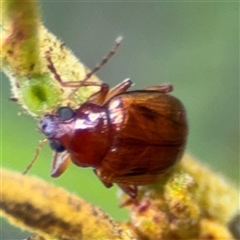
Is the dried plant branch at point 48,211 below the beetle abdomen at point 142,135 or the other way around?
the other way around

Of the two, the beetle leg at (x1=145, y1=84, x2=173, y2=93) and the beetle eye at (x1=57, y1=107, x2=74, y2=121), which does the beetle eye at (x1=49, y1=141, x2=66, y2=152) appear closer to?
the beetle eye at (x1=57, y1=107, x2=74, y2=121)

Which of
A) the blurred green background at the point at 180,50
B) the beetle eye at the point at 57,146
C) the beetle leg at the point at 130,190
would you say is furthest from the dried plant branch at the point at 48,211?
the blurred green background at the point at 180,50

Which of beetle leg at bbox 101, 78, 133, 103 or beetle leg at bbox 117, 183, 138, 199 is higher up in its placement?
beetle leg at bbox 101, 78, 133, 103

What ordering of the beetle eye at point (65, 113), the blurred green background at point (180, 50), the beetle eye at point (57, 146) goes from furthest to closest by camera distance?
the blurred green background at point (180, 50)
the beetle eye at point (57, 146)
the beetle eye at point (65, 113)

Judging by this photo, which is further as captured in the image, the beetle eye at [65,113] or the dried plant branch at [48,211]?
the beetle eye at [65,113]

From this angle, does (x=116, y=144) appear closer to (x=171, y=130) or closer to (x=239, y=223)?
(x=171, y=130)

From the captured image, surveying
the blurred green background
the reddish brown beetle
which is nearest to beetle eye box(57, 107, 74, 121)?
the reddish brown beetle

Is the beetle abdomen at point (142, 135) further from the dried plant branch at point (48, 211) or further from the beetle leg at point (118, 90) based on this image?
the dried plant branch at point (48, 211)

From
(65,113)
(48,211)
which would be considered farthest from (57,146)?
(48,211)

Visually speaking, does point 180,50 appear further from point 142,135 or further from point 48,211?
point 48,211
